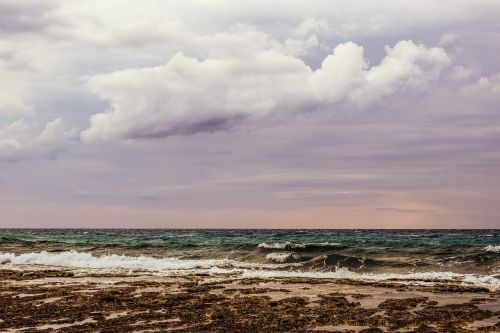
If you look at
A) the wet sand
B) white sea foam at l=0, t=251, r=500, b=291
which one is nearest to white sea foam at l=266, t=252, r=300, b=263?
white sea foam at l=0, t=251, r=500, b=291

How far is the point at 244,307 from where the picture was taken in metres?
17.7

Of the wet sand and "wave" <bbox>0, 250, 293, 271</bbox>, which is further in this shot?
"wave" <bbox>0, 250, 293, 271</bbox>

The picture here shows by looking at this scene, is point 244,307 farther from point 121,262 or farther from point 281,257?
point 281,257

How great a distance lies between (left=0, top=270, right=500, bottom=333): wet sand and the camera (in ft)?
49.0

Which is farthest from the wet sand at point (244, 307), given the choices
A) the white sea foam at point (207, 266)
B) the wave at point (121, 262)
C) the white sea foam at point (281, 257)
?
the white sea foam at point (281, 257)

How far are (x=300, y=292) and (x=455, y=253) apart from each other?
1262 inches

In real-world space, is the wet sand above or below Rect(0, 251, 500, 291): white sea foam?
above

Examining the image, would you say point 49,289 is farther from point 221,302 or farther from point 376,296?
point 376,296

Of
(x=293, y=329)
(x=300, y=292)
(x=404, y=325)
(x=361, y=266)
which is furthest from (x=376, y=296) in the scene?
(x=361, y=266)

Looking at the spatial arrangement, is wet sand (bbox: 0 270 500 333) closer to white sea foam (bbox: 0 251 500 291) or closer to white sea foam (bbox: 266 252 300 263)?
white sea foam (bbox: 0 251 500 291)

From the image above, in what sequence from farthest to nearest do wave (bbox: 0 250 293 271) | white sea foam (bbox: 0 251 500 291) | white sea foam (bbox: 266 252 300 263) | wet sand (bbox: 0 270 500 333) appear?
white sea foam (bbox: 266 252 300 263) → wave (bbox: 0 250 293 271) → white sea foam (bbox: 0 251 500 291) → wet sand (bbox: 0 270 500 333)

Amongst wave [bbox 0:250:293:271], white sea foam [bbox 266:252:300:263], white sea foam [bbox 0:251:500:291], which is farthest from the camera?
Result: white sea foam [bbox 266:252:300:263]

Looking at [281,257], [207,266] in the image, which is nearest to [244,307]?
[207,266]

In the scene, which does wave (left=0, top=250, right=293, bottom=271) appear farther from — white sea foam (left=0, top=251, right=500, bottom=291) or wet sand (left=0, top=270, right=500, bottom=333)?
wet sand (left=0, top=270, right=500, bottom=333)
